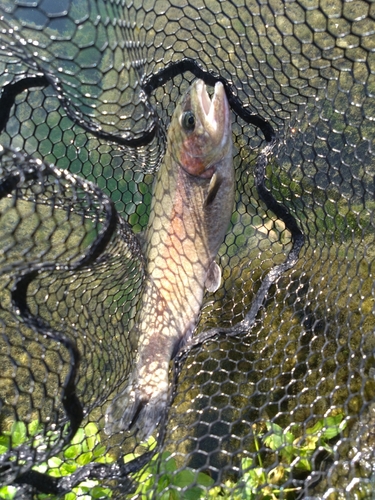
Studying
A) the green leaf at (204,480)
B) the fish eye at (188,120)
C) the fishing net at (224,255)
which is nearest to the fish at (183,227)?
the fish eye at (188,120)

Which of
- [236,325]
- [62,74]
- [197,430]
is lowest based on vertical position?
[197,430]

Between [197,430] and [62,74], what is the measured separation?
2.49m

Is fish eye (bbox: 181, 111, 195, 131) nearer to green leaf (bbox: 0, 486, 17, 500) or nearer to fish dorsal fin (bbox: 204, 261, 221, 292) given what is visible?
fish dorsal fin (bbox: 204, 261, 221, 292)

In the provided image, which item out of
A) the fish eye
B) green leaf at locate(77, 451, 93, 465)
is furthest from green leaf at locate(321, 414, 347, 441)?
the fish eye

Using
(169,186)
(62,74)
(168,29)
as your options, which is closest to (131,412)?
(169,186)

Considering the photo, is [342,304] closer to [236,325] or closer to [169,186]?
[236,325]

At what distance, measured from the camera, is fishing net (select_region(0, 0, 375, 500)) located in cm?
258

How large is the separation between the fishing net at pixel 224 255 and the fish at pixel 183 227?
5.2 inches

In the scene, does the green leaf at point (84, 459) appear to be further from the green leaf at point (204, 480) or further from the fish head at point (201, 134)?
the fish head at point (201, 134)

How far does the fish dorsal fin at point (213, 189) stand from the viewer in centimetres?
285

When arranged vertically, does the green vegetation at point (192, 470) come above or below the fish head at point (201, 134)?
below

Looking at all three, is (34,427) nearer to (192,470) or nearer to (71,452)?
(71,452)

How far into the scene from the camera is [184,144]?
2900 millimetres

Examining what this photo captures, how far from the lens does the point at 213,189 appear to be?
2871mm
